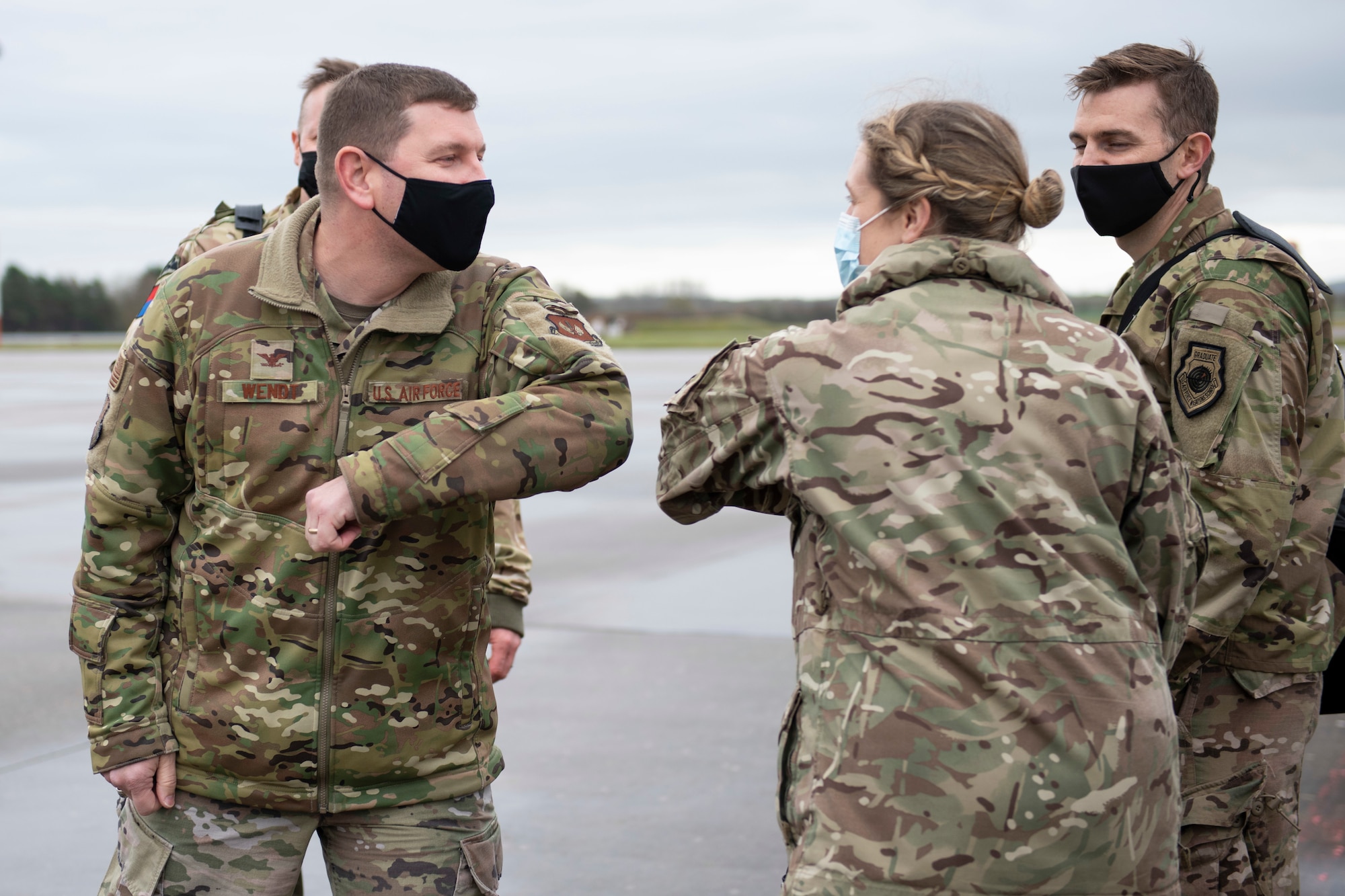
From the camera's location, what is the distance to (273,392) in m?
2.43

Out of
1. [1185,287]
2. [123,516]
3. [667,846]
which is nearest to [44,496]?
[667,846]

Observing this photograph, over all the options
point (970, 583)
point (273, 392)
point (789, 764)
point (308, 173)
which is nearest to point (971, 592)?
point (970, 583)

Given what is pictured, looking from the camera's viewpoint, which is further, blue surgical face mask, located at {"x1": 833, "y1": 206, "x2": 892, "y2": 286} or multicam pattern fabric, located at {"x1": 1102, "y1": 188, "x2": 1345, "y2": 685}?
multicam pattern fabric, located at {"x1": 1102, "y1": 188, "x2": 1345, "y2": 685}

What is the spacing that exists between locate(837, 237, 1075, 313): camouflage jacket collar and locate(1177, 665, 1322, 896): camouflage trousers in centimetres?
144

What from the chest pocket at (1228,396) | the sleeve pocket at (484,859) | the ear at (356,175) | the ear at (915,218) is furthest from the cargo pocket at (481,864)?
the chest pocket at (1228,396)

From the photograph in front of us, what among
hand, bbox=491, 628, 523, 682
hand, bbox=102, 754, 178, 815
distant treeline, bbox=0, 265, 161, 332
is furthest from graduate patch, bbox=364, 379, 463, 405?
distant treeline, bbox=0, 265, 161, 332

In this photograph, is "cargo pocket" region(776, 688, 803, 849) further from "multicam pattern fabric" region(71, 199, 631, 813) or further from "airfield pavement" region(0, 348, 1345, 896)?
"airfield pavement" region(0, 348, 1345, 896)

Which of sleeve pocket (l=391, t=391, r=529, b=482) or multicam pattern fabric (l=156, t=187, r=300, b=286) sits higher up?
multicam pattern fabric (l=156, t=187, r=300, b=286)

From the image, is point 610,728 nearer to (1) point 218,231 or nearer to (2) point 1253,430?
(1) point 218,231

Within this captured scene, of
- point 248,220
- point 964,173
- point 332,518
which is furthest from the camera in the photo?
point 248,220

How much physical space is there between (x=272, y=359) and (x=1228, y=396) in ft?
6.62

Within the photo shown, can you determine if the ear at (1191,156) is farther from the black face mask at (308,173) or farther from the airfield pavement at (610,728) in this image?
the black face mask at (308,173)

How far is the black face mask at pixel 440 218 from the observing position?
2449 millimetres

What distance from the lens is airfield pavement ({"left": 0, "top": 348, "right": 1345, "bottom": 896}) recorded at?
4.21 metres
